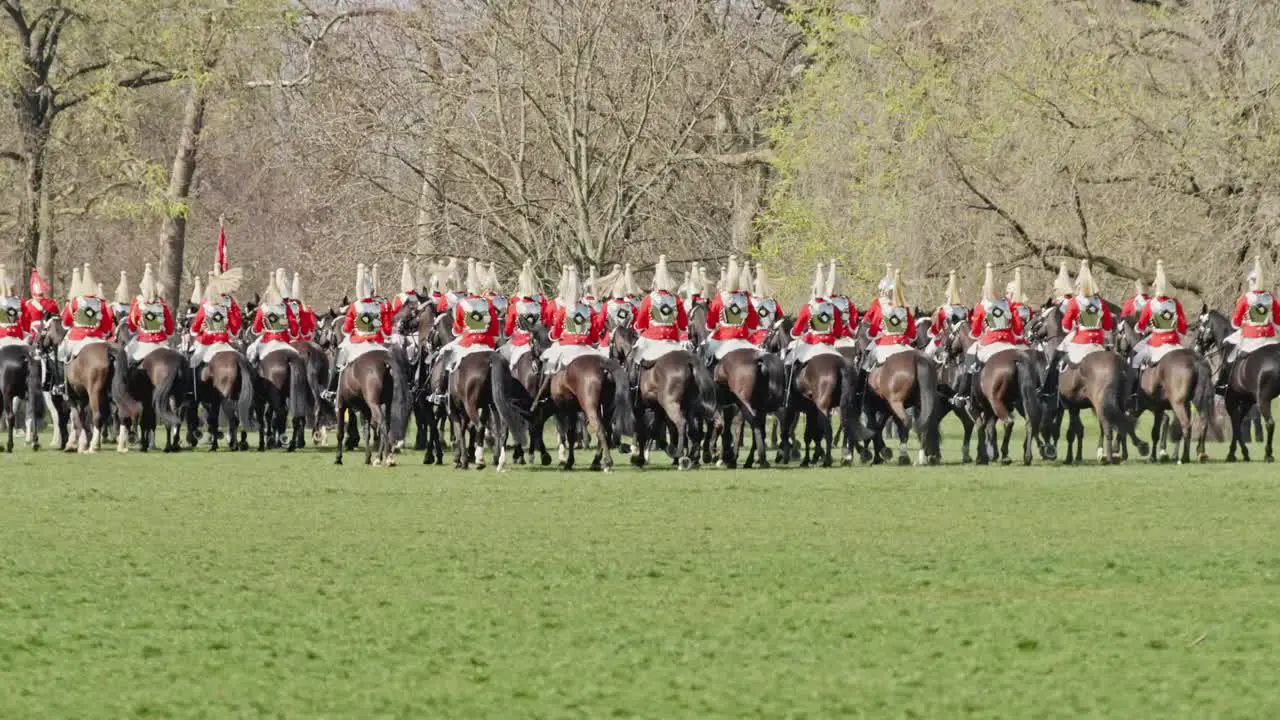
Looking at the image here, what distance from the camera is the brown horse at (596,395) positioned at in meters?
24.9

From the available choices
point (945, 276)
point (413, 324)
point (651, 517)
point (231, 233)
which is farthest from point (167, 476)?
point (231, 233)

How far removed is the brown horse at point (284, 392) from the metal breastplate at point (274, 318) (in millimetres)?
526

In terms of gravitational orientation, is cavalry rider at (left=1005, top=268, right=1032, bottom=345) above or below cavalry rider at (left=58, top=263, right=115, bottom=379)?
above

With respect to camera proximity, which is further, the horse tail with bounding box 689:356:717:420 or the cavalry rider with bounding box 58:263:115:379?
the cavalry rider with bounding box 58:263:115:379

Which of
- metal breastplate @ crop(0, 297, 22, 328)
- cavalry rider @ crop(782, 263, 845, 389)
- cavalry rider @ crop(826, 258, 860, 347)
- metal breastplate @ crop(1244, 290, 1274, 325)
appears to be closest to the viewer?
metal breastplate @ crop(1244, 290, 1274, 325)

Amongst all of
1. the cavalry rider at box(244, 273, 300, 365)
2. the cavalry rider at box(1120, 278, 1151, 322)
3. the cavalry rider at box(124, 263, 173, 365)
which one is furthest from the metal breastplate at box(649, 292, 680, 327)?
the cavalry rider at box(124, 263, 173, 365)

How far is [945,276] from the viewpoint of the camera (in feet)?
122

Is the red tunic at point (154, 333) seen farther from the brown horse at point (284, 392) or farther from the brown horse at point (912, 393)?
the brown horse at point (912, 393)

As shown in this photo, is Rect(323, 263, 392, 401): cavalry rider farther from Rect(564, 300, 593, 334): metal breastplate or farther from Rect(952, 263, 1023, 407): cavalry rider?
Rect(952, 263, 1023, 407): cavalry rider

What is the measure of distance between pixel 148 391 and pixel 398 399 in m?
5.52

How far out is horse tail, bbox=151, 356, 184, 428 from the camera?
29453 millimetres

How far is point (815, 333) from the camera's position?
1075 inches

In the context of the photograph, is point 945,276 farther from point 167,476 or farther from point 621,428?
point 167,476

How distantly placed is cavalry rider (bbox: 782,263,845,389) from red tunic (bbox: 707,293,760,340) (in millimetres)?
658
